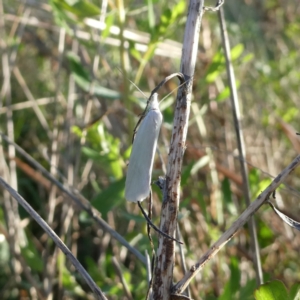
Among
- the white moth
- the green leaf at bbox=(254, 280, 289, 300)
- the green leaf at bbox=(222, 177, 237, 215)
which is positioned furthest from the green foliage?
the green leaf at bbox=(222, 177, 237, 215)

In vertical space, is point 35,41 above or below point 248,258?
above

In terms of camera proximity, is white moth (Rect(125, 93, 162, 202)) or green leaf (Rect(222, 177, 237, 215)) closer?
white moth (Rect(125, 93, 162, 202))

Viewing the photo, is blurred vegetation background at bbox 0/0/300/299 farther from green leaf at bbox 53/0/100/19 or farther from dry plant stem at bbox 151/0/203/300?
dry plant stem at bbox 151/0/203/300

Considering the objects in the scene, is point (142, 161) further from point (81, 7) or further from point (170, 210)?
point (81, 7)

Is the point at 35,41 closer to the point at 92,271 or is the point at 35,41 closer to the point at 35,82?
the point at 35,82

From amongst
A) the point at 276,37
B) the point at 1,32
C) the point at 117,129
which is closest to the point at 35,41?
the point at 1,32

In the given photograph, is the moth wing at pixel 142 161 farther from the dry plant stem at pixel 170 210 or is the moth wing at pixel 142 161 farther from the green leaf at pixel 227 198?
the green leaf at pixel 227 198
